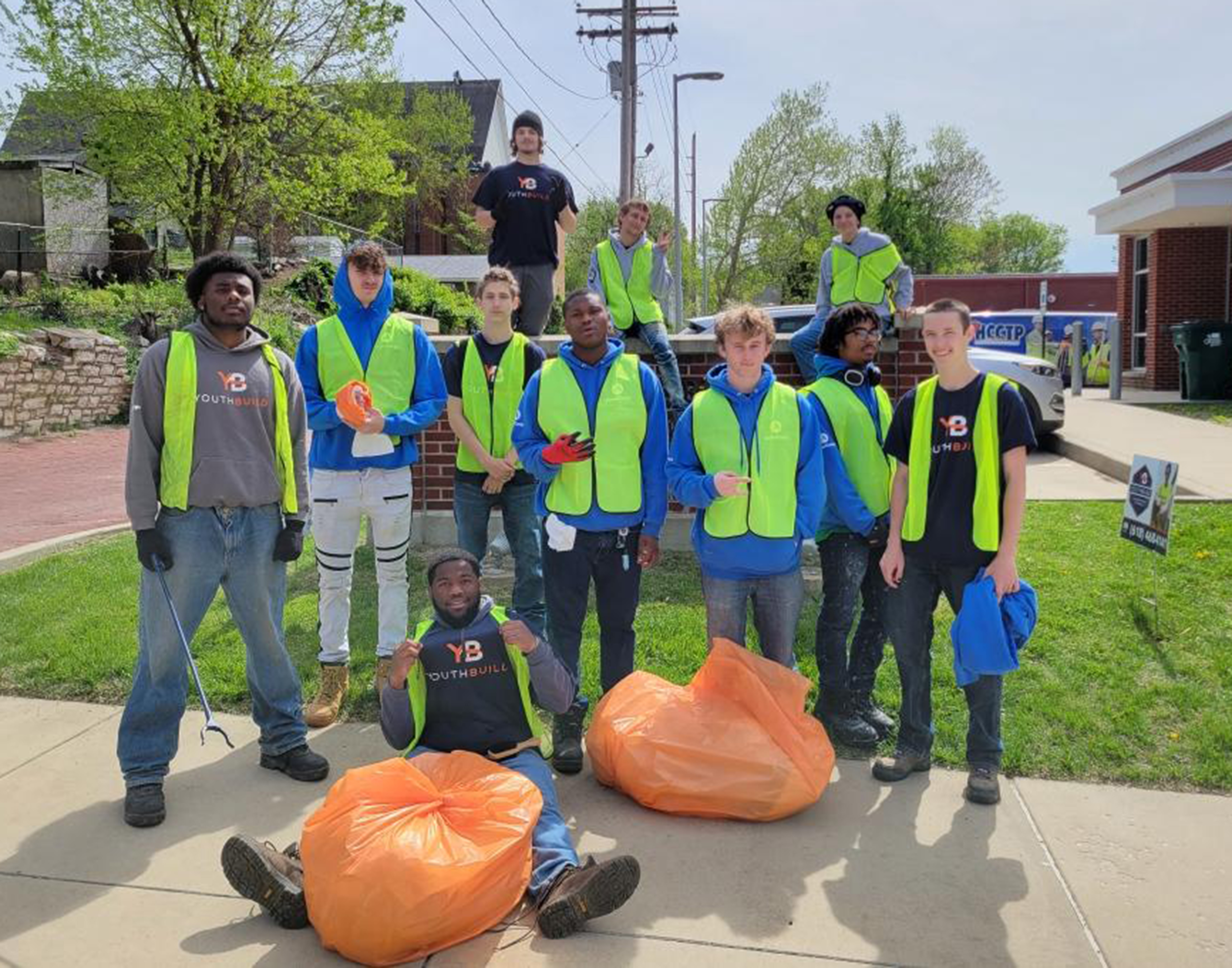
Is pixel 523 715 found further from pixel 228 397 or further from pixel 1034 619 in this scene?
pixel 1034 619

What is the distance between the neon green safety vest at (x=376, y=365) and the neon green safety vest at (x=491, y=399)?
350 mm

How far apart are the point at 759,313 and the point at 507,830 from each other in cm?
209

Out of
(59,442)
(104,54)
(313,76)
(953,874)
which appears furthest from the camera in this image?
(313,76)

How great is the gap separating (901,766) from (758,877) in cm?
103

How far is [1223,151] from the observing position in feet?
60.6

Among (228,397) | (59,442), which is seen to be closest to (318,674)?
(228,397)

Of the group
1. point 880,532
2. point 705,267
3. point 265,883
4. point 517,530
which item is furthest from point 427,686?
point 705,267

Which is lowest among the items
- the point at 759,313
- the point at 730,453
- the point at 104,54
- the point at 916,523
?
the point at 916,523

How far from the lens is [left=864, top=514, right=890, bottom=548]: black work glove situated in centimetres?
441

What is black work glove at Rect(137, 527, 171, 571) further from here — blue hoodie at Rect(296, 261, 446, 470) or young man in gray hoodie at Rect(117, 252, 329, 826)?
blue hoodie at Rect(296, 261, 446, 470)

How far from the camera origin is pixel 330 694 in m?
4.95

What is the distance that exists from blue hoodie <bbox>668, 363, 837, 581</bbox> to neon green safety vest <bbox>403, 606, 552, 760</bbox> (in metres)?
0.84

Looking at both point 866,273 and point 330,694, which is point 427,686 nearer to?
point 330,694

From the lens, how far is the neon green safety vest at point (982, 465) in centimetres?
384
